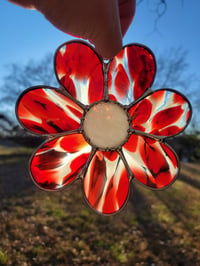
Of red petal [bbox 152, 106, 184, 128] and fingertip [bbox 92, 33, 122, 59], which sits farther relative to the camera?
red petal [bbox 152, 106, 184, 128]

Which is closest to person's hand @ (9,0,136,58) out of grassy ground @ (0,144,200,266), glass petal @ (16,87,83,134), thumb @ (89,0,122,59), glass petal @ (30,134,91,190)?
thumb @ (89,0,122,59)

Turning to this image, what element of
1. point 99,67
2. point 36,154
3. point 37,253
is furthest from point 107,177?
point 37,253

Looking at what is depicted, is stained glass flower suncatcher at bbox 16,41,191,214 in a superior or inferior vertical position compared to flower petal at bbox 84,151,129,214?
superior

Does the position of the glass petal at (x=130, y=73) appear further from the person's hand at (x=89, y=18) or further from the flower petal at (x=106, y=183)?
the flower petal at (x=106, y=183)

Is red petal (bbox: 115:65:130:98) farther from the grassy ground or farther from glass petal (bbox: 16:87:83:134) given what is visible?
the grassy ground

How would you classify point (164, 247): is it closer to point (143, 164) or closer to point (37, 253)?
point (37, 253)

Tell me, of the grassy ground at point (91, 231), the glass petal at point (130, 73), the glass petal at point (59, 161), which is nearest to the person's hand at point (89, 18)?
the glass petal at point (130, 73)

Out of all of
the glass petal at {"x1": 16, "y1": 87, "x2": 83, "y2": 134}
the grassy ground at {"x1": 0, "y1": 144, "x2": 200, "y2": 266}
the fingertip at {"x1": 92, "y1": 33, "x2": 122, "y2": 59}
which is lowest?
the grassy ground at {"x1": 0, "y1": 144, "x2": 200, "y2": 266}
